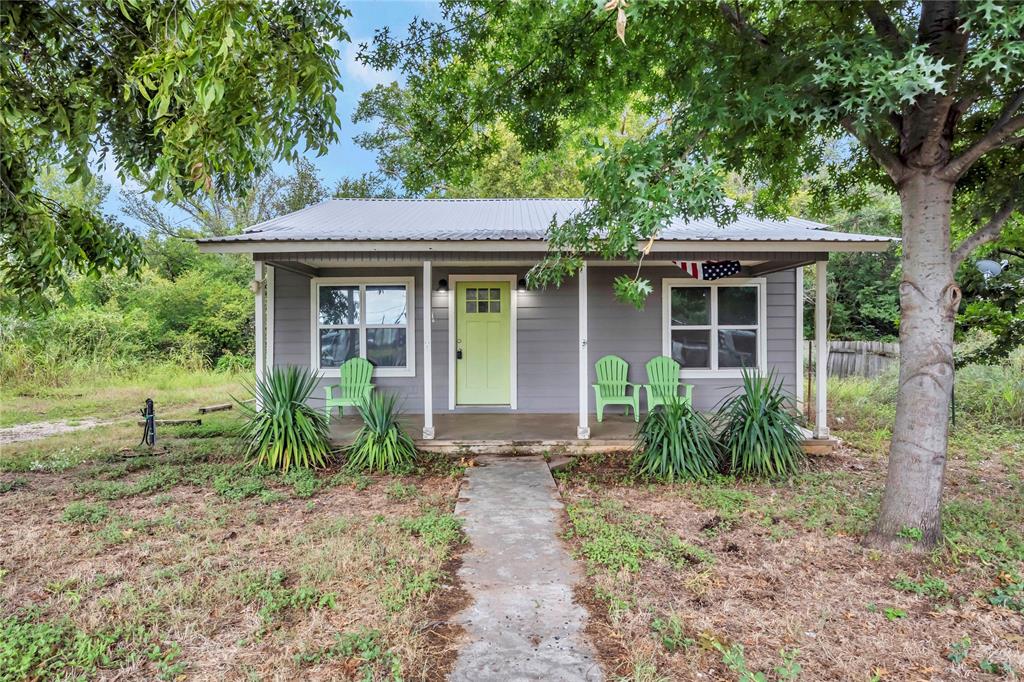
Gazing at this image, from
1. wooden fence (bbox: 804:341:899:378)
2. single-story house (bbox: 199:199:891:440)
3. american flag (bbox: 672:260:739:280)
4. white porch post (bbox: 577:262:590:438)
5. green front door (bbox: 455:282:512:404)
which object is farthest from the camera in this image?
wooden fence (bbox: 804:341:899:378)

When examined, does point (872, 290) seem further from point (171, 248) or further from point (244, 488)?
point (171, 248)

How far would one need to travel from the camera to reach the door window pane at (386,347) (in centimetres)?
742

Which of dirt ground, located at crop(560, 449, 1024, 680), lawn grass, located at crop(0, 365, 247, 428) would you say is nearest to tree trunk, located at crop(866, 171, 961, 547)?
dirt ground, located at crop(560, 449, 1024, 680)

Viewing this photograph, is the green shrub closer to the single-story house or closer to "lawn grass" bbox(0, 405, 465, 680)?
the single-story house

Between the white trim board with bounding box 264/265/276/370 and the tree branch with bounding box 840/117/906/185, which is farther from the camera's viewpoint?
the white trim board with bounding box 264/265/276/370

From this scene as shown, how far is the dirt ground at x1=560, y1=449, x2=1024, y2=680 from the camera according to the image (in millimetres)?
2299

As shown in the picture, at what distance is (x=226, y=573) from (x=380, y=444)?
2.32m

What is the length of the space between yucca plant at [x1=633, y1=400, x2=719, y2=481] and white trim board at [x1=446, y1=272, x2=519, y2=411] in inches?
96.7

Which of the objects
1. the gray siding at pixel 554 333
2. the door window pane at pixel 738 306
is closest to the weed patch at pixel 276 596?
the gray siding at pixel 554 333

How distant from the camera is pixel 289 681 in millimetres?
2158

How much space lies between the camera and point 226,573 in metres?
3.13

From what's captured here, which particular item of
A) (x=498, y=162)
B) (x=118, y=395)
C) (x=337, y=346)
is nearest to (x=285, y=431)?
(x=337, y=346)

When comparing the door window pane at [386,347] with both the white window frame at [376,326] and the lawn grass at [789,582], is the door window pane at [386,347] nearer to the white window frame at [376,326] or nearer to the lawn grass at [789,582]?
the white window frame at [376,326]

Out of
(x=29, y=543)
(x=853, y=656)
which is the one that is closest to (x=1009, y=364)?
(x=853, y=656)
